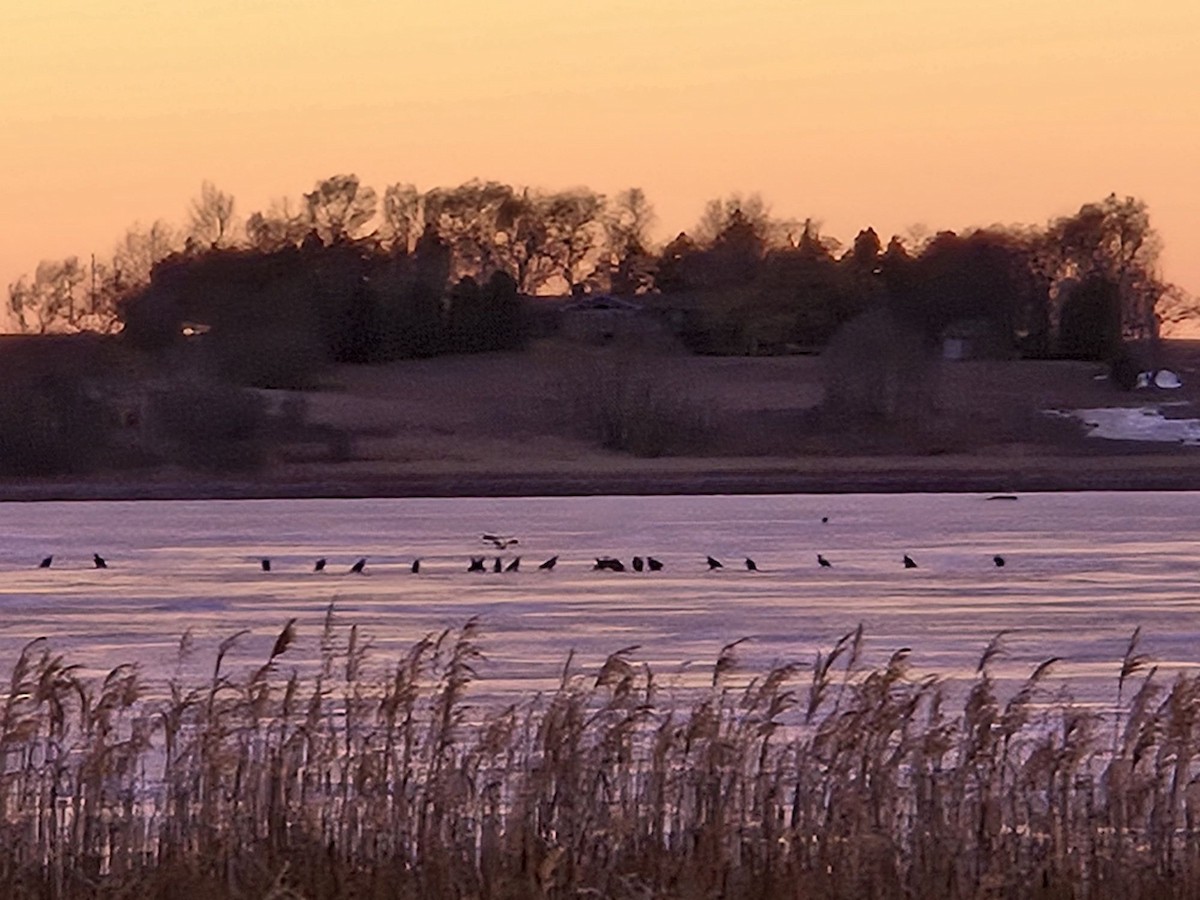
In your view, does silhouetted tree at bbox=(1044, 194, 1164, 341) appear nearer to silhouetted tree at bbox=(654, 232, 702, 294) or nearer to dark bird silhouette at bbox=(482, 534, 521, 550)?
silhouetted tree at bbox=(654, 232, 702, 294)

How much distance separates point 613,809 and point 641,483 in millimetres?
85989

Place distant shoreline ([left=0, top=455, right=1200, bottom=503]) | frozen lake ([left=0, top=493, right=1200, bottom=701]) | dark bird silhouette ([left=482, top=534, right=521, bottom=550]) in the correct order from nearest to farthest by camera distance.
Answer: frozen lake ([left=0, top=493, right=1200, bottom=701]) < dark bird silhouette ([left=482, top=534, right=521, bottom=550]) < distant shoreline ([left=0, top=455, right=1200, bottom=503])

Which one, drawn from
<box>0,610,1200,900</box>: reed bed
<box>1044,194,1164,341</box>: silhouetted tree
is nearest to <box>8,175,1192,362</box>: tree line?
<box>1044,194,1164,341</box>: silhouetted tree

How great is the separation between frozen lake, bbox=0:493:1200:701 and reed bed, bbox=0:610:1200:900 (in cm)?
569

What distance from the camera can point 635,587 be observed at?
40281 millimetres

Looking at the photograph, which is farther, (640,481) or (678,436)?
(678,436)

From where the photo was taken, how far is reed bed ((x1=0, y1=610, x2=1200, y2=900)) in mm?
11445

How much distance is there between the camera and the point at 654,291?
5620 inches

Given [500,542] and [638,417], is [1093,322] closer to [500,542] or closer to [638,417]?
[638,417]

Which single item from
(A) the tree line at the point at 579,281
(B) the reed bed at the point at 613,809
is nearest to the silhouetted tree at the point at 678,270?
(A) the tree line at the point at 579,281

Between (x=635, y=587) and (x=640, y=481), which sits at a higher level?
(x=635, y=587)

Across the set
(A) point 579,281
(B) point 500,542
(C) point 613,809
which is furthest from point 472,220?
(C) point 613,809

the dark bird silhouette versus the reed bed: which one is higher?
the reed bed

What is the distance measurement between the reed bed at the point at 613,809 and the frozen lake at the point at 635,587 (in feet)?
18.7
